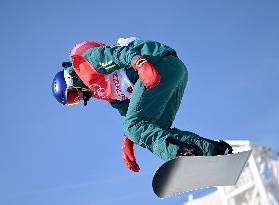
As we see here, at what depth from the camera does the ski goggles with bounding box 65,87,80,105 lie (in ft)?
21.0

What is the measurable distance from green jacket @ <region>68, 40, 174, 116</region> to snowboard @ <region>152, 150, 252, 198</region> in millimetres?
1233

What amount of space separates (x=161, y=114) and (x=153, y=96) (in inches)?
10.9

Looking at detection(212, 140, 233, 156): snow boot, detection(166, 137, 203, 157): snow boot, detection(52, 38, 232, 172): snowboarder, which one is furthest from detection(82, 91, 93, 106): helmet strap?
detection(212, 140, 233, 156): snow boot

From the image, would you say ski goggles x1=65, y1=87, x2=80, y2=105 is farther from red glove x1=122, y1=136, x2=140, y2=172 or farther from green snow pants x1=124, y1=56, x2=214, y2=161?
green snow pants x1=124, y1=56, x2=214, y2=161

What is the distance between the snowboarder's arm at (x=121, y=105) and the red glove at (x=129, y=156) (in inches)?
18.0

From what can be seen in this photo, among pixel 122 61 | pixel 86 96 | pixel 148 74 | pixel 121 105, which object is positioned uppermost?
pixel 86 96

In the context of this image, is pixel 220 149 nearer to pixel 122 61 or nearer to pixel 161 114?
pixel 161 114

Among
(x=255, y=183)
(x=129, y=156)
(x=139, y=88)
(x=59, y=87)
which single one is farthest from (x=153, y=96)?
(x=255, y=183)

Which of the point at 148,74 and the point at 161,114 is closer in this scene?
the point at 148,74

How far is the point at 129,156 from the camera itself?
6.04 metres

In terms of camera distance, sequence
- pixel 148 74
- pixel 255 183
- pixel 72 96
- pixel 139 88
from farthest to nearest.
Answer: pixel 255 183 < pixel 72 96 < pixel 139 88 < pixel 148 74

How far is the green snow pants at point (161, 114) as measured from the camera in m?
5.23

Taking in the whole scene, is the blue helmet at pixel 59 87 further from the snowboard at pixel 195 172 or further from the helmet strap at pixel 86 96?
the snowboard at pixel 195 172

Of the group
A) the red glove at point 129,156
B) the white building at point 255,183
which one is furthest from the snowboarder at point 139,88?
the white building at point 255,183
